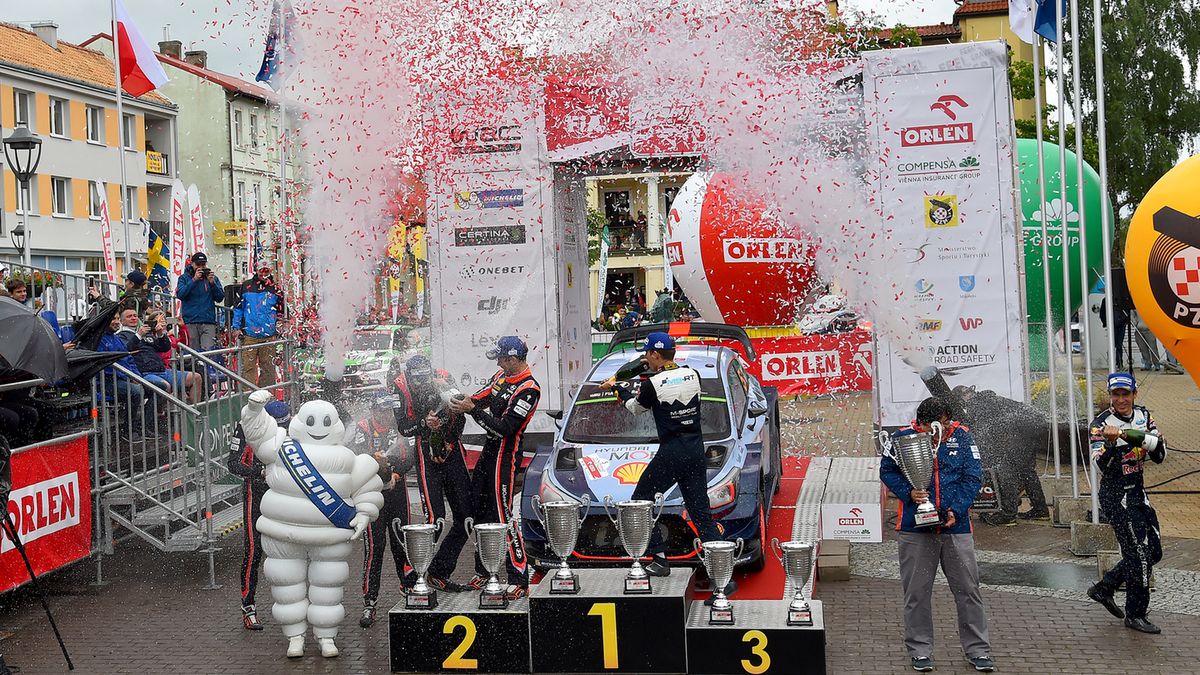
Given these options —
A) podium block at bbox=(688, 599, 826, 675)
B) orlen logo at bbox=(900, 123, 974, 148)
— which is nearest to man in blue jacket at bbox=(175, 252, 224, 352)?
orlen logo at bbox=(900, 123, 974, 148)

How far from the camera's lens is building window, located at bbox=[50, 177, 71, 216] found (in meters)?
43.4

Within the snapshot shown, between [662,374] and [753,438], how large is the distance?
6.33 feet

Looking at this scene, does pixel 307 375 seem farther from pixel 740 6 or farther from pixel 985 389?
pixel 985 389

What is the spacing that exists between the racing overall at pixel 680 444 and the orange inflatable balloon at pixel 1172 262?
5.06 meters

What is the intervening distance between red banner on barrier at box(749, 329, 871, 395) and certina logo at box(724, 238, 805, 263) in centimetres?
252

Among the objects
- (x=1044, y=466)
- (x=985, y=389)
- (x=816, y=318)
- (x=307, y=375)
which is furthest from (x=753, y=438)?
(x=816, y=318)

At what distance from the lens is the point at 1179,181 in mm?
11062

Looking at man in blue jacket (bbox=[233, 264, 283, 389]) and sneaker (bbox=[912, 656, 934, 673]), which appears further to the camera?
man in blue jacket (bbox=[233, 264, 283, 389])

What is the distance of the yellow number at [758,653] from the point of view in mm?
6945

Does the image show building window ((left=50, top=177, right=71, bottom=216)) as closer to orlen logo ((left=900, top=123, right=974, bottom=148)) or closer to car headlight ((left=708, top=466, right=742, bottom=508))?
orlen logo ((left=900, top=123, right=974, bottom=148))

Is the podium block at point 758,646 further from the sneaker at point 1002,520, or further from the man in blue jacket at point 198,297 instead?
the man in blue jacket at point 198,297

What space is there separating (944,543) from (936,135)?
6.16 metres

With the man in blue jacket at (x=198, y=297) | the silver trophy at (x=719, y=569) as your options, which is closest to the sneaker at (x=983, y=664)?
the silver trophy at (x=719, y=569)

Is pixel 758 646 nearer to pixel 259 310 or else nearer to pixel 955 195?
pixel 955 195
